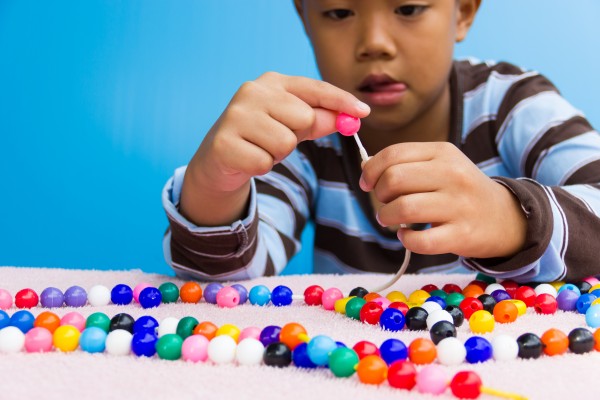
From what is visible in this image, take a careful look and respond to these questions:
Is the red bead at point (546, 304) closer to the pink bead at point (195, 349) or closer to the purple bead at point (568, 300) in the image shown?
the purple bead at point (568, 300)

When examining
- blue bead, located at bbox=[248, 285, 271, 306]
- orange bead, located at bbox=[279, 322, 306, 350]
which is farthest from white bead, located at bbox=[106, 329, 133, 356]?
blue bead, located at bbox=[248, 285, 271, 306]

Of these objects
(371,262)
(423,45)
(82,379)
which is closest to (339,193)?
(371,262)

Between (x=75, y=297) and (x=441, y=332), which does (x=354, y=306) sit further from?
(x=75, y=297)

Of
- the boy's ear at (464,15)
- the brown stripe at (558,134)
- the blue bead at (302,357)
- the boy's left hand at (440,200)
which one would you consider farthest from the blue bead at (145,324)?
the boy's ear at (464,15)

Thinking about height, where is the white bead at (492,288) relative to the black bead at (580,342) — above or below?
below

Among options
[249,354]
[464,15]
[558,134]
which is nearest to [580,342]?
[249,354]

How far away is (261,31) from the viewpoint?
7.30 feet

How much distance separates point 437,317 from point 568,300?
0.17 metres

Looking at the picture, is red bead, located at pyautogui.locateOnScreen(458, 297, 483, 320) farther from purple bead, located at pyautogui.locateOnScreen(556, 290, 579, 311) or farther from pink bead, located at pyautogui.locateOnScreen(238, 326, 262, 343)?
pink bead, located at pyautogui.locateOnScreen(238, 326, 262, 343)

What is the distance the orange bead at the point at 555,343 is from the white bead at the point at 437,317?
80 mm

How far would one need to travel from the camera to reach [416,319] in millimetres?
548

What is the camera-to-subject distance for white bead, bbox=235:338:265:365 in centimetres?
45

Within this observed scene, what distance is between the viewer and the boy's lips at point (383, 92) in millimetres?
986

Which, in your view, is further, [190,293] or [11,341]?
[190,293]
